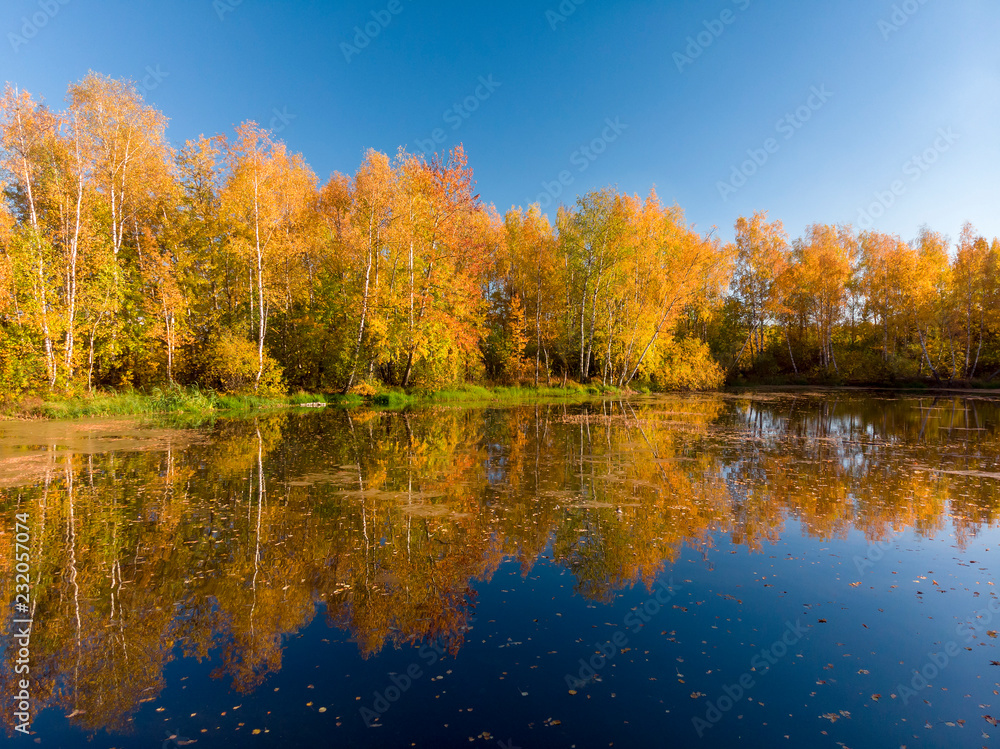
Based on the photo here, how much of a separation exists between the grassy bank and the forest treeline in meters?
0.90

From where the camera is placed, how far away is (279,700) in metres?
4.29

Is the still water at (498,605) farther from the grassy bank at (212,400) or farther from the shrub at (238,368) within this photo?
the shrub at (238,368)

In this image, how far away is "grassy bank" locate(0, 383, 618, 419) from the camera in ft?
67.6

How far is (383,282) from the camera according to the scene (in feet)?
103

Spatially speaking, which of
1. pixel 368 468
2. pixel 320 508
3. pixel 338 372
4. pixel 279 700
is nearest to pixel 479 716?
pixel 279 700

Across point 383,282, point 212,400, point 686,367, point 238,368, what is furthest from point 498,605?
point 686,367

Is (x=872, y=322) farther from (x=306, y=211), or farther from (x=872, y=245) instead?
(x=306, y=211)

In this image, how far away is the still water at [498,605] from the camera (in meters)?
4.10

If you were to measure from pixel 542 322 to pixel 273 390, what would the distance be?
22600 mm

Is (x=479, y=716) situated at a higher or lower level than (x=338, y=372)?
lower

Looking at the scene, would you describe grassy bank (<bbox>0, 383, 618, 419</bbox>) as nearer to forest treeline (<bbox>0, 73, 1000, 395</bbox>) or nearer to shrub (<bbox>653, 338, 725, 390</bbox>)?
forest treeline (<bbox>0, 73, 1000, 395</bbox>)

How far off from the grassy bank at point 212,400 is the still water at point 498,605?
31.4 feet

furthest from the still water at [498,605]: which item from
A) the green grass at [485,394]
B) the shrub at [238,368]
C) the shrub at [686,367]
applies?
the shrub at [686,367]

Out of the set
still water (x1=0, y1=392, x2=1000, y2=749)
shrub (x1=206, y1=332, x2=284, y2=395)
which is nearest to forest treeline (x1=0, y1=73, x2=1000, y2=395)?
shrub (x1=206, y1=332, x2=284, y2=395)
